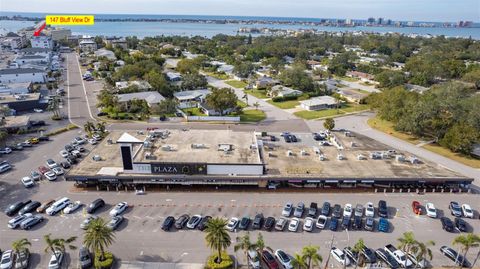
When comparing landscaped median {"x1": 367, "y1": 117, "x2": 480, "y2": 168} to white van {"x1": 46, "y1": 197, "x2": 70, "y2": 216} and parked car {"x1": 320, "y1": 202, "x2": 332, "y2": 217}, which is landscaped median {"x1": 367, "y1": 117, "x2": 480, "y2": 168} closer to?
parked car {"x1": 320, "y1": 202, "x2": 332, "y2": 217}

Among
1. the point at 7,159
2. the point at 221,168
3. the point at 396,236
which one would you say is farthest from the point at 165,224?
the point at 7,159

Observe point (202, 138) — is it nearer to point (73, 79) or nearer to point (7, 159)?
point (7, 159)

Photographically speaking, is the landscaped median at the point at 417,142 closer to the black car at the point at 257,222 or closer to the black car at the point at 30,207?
the black car at the point at 257,222

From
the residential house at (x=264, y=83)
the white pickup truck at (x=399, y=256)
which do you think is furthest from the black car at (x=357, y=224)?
the residential house at (x=264, y=83)

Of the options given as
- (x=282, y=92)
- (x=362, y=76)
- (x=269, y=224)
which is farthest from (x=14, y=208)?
(x=362, y=76)

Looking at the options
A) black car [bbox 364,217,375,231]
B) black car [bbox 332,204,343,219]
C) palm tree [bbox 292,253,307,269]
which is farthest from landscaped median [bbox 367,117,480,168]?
palm tree [bbox 292,253,307,269]
